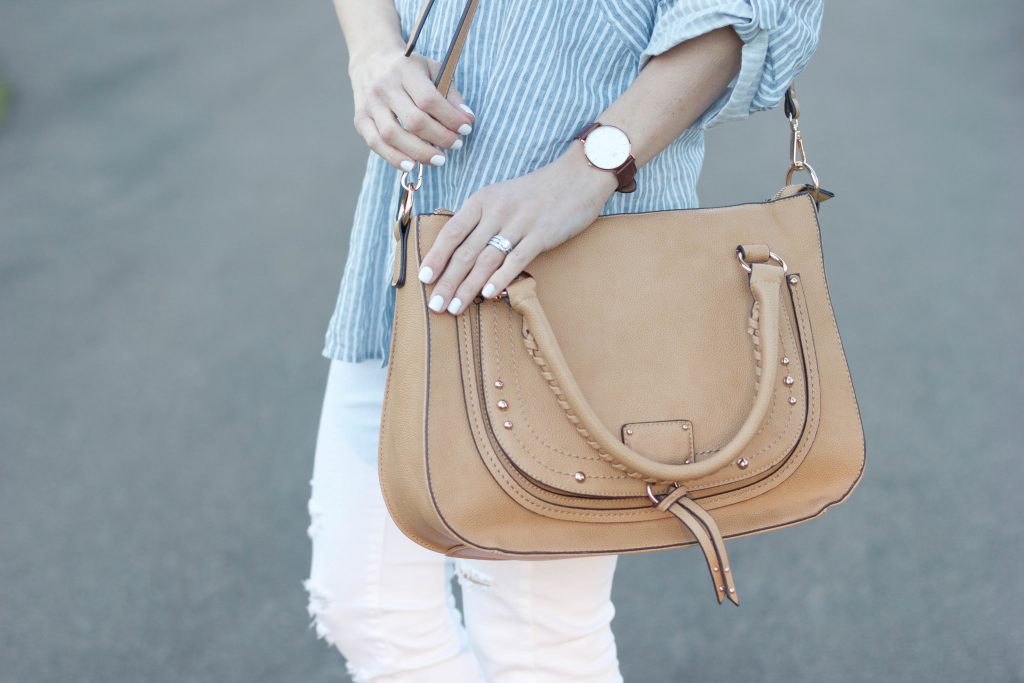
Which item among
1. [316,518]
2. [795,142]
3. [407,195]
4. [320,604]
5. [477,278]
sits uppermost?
[795,142]

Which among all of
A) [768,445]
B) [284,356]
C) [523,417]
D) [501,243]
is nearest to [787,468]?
[768,445]

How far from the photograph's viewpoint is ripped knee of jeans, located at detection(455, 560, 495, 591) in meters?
1.31

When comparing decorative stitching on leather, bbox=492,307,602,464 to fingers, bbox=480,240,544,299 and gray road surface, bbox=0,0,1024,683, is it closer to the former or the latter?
fingers, bbox=480,240,544,299

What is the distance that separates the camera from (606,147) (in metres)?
1.11

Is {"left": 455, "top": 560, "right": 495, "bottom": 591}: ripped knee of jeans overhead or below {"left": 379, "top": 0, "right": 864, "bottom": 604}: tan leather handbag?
below

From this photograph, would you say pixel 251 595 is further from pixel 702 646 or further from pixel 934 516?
pixel 934 516

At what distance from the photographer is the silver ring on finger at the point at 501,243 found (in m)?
1.05

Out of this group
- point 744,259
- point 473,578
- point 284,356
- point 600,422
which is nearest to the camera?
point 600,422

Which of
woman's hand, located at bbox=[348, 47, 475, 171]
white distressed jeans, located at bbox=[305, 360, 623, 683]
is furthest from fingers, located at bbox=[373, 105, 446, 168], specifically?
white distressed jeans, located at bbox=[305, 360, 623, 683]

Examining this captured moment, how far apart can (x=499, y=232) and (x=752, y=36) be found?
14.7 inches

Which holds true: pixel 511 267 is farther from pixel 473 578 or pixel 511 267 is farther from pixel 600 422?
pixel 473 578

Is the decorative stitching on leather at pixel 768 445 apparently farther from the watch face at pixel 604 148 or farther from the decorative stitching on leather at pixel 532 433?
the watch face at pixel 604 148

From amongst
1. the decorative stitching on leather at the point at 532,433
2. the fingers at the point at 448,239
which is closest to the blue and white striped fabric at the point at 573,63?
the fingers at the point at 448,239

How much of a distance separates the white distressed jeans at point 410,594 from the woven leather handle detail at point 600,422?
0.28 m
